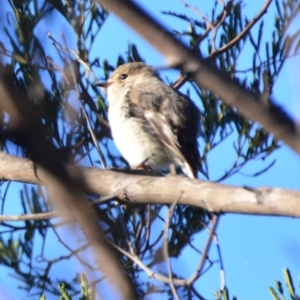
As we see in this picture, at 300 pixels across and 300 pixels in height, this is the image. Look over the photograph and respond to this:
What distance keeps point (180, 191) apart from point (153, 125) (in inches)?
110

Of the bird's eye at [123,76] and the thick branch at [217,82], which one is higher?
the bird's eye at [123,76]

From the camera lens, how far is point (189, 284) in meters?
2.19

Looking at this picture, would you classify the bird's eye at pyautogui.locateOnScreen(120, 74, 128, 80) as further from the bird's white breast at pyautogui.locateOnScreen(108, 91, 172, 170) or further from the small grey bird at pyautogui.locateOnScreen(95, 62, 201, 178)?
the bird's white breast at pyautogui.locateOnScreen(108, 91, 172, 170)

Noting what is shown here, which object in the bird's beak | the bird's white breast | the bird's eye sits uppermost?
the bird's eye

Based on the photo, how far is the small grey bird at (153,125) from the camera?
5.54 metres

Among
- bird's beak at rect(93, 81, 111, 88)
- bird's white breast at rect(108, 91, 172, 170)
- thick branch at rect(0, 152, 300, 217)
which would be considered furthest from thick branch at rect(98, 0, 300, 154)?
bird's beak at rect(93, 81, 111, 88)

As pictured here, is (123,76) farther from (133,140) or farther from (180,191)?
(180,191)

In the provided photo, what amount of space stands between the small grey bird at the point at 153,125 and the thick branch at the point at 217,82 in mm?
4183

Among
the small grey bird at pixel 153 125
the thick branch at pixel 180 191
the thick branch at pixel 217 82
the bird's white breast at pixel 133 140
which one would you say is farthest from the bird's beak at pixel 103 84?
the thick branch at pixel 217 82

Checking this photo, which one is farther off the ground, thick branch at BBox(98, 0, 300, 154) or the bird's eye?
the bird's eye

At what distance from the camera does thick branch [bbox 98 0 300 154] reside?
96 cm

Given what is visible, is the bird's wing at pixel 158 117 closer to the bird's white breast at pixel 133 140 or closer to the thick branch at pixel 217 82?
the bird's white breast at pixel 133 140

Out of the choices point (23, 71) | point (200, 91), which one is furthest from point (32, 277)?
point (200, 91)

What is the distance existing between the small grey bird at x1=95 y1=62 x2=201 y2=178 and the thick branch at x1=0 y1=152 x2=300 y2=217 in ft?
4.98
